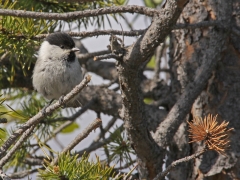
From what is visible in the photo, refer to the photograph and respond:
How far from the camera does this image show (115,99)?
3.29 meters

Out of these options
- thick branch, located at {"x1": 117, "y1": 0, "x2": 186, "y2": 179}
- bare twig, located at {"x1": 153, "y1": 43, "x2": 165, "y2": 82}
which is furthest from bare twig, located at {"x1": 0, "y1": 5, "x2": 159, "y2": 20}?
bare twig, located at {"x1": 153, "y1": 43, "x2": 165, "y2": 82}

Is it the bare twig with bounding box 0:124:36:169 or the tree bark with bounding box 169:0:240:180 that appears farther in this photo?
the tree bark with bounding box 169:0:240:180

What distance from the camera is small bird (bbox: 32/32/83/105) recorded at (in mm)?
3143

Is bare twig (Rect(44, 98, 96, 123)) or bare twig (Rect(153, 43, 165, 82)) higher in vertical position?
bare twig (Rect(153, 43, 165, 82))

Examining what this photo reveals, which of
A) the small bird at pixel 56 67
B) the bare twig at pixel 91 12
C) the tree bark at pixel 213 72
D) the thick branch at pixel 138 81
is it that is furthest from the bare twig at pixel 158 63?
the bare twig at pixel 91 12

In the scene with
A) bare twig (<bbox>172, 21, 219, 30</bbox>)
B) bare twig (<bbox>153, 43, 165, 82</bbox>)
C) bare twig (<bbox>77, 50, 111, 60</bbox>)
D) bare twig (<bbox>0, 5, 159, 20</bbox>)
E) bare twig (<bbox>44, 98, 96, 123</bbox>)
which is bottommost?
bare twig (<bbox>44, 98, 96, 123</bbox>)

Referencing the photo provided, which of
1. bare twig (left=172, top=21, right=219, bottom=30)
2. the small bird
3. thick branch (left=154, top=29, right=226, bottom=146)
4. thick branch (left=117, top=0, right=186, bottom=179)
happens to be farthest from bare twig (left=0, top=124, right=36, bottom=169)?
the small bird

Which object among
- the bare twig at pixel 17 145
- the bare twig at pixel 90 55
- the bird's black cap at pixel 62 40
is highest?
the bird's black cap at pixel 62 40

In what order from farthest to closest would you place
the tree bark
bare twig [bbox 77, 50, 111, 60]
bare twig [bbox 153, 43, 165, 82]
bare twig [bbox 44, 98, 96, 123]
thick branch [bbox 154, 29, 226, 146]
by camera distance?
bare twig [bbox 153, 43, 165, 82] → bare twig [bbox 44, 98, 96, 123] → bare twig [bbox 77, 50, 111, 60] → the tree bark → thick branch [bbox 154, 29, 226, 146]

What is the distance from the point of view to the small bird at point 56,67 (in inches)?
124

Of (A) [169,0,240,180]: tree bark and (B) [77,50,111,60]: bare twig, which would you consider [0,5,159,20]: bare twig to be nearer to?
(A) [169,0,240,180]: tree bark

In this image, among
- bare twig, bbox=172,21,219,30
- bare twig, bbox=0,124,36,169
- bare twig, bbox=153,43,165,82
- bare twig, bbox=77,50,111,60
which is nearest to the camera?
bare twig, bbox=0,124,36,169

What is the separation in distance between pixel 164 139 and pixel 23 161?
1.13m

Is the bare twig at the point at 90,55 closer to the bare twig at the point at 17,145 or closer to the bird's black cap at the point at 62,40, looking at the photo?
the bird's black cap at the point at 62,40
